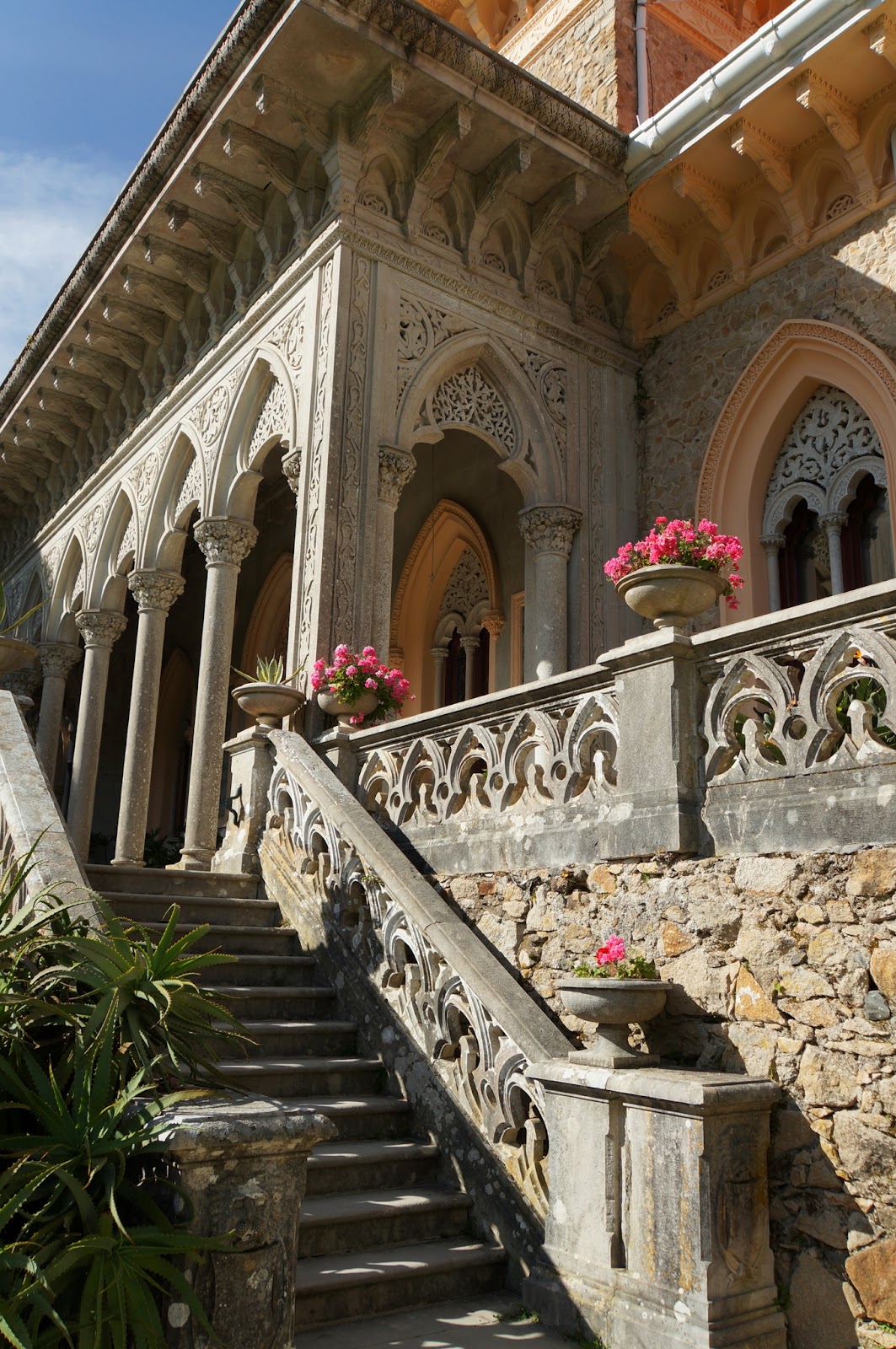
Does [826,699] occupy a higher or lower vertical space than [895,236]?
lower

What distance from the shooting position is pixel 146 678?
455 inches

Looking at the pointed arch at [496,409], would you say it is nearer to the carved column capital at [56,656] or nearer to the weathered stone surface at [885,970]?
the weathered stone surface at [885,970]

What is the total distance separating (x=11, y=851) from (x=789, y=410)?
23.3 feet

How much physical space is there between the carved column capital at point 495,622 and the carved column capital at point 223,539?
2990mm

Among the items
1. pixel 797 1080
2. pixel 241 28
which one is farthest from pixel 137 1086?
pixel 241 28

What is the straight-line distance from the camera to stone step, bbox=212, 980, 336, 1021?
562 centimetres

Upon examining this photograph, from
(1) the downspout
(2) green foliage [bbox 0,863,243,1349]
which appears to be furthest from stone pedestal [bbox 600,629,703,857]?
(1) the downspout

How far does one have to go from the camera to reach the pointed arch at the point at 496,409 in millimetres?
9602

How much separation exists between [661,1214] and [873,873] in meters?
1.39

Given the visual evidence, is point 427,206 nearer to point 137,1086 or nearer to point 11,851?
point 11,851

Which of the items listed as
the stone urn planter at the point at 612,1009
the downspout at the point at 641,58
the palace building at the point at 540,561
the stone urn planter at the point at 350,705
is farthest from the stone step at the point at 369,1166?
the downspout at the point at 641,58

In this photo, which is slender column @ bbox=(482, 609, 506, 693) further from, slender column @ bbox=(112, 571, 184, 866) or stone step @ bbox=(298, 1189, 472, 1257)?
stone step @ bbox=(298, 1189, 472, 1257)

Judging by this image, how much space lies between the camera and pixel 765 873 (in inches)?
175

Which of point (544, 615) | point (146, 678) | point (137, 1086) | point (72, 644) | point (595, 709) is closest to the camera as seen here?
point (137, 1086)
